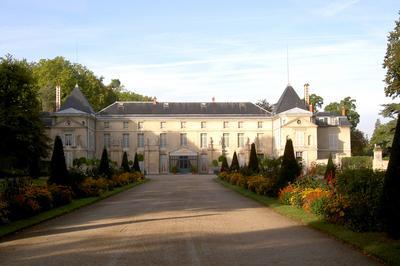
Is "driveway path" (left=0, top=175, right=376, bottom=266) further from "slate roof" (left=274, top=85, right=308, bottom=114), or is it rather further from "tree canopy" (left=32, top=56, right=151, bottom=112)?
"tree canopy" (left=32, top=56, right=151, bottom=112)

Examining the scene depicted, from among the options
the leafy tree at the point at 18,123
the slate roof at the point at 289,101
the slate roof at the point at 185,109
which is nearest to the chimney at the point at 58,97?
the slate roof at the point at 185,109

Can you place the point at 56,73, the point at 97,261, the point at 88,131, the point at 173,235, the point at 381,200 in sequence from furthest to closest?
the point at 56,73, the point at 88,131, the point at 173,235, the point at 381,200, the point at 97,261

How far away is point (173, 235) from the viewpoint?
1032 cm

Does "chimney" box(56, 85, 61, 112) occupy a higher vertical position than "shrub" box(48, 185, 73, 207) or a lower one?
higher

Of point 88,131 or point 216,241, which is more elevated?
point 88,131

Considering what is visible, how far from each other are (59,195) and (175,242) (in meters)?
8.59

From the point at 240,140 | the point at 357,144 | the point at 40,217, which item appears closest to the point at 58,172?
the point at 40,217

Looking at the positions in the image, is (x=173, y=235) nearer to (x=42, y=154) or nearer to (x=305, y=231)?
(x=305, y=231)

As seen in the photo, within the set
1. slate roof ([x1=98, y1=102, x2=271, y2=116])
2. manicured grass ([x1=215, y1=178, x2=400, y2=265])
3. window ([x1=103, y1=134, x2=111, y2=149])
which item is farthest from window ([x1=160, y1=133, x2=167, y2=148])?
manicured grass ([x1=215, y1=178, x2=400, y2=265])

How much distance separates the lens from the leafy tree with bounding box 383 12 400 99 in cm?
3225

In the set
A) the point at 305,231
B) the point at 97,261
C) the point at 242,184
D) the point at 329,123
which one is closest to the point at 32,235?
the point at 97,261

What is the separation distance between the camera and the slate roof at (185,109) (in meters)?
65.6

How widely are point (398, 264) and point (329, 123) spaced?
193ft

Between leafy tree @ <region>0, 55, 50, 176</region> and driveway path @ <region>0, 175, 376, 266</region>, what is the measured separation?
85.6 ft
